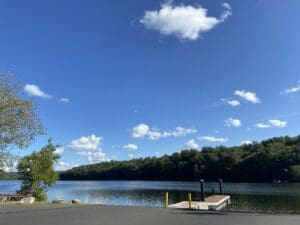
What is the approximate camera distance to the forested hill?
129750mm

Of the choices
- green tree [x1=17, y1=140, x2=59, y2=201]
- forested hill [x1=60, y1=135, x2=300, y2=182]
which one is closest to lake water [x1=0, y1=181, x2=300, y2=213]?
green tree [x1=17, y1=140, x2=59, y2=201]

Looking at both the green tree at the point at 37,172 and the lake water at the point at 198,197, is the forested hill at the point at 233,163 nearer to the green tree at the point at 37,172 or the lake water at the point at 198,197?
the lake water at the point at 198,197

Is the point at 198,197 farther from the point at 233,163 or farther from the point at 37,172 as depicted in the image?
the point at 233,163

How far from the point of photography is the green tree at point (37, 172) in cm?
4422

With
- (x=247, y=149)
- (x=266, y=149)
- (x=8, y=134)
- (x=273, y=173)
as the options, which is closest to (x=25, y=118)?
(x=8, y=134)

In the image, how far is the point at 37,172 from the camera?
146 feet

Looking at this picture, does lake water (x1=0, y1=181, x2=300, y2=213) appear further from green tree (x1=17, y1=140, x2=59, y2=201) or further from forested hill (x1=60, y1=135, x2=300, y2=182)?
forested hill (x1=60, y1=135, x2=300, y2=182)

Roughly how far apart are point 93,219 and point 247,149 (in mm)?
142033

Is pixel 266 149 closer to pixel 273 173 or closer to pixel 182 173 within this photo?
pixel 273 173

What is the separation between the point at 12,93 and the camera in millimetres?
30297

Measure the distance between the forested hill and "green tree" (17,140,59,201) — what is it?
7229 cm

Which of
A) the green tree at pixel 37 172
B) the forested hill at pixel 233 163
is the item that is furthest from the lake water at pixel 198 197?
the forested hill at pixel 233 163

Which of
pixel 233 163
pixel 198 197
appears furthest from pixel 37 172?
pixel 233 163

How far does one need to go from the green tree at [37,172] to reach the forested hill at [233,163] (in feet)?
237
